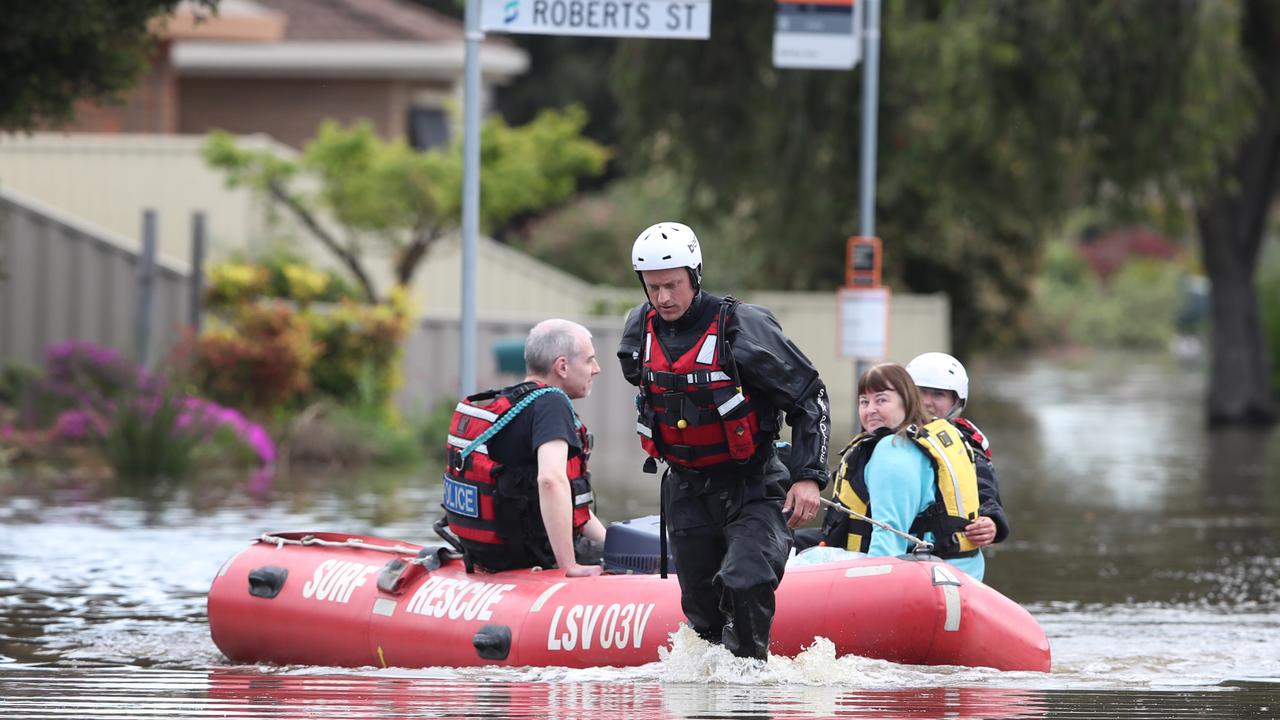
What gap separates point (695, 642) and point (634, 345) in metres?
1.11

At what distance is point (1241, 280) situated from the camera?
24031mm

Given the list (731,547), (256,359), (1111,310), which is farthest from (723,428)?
(1111,310)

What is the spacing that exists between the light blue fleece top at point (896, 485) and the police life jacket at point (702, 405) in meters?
0.81

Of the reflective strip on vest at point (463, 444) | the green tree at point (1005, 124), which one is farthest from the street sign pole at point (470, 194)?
the green tree at point (1005, 124)

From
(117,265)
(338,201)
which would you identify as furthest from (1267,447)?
(117,265)

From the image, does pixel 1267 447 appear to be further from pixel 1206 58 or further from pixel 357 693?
pixel 357 693

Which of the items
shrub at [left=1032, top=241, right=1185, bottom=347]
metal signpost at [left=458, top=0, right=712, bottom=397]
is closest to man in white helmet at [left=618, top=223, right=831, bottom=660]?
metal signpost at [left=458, top=0, right=712, bottom=397]

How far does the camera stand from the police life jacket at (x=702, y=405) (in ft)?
23.4

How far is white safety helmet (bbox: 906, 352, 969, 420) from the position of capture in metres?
8.48

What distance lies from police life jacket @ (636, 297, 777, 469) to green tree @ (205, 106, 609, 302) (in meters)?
13.7

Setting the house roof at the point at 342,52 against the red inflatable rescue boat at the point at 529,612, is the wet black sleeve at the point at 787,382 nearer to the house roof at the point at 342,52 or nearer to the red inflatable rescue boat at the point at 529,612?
the red inflatable rescue boat at the point at 529,612

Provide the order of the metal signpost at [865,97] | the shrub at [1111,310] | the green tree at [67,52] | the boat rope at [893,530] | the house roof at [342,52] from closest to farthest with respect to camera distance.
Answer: the boat rope at [893,530] < the green tree at [67,52] < the metal signpost at [865,97] < the house roof at [342,52] < the shrub at [1111,310]

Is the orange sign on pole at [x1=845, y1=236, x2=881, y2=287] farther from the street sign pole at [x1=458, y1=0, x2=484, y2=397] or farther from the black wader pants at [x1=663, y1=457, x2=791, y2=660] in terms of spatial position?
the black wader pants at [x1=663, y1=457, x2=791, y2=660]

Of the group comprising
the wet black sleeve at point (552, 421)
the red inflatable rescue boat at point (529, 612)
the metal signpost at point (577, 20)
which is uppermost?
the metal signpost at point (577, 20)
